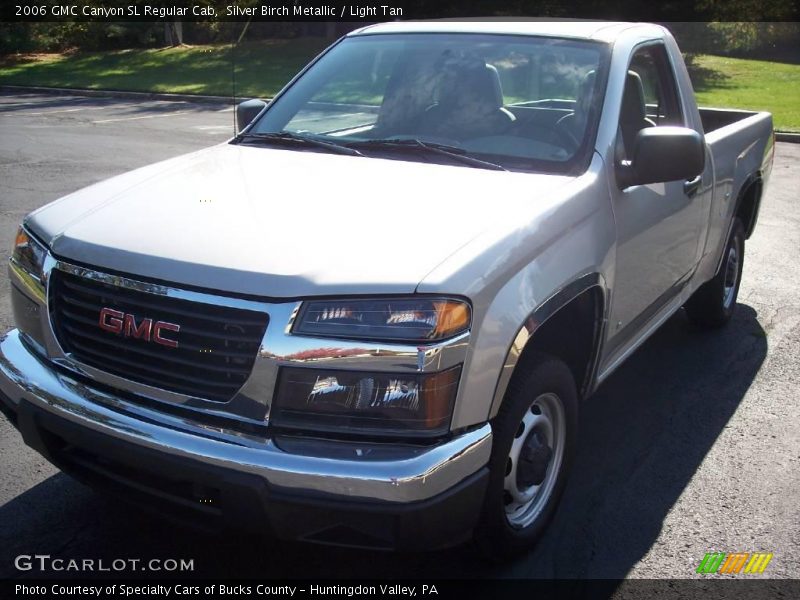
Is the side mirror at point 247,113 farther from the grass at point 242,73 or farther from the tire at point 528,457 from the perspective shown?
the grass at point 242,73

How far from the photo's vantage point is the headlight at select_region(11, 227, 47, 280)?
10.3ft

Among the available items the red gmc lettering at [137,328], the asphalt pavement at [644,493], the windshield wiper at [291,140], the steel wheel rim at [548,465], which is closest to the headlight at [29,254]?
the red gmc lettering at [137,328]

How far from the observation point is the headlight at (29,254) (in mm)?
3137

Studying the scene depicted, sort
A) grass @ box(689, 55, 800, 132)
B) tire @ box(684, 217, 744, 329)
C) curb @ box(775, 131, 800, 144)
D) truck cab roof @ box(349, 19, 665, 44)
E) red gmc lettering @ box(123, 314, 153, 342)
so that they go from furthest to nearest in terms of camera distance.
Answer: grass @ box(689, 55, 800, 132) < curb @ box(775, 131, 800, 144) < tire @ box(684, 217, 744, 329) < truck cab roof @ box(349, 19, 665, 44) < red gmc lettering @ box(123, 314, 153, 342)

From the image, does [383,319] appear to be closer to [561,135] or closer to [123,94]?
[561,135]

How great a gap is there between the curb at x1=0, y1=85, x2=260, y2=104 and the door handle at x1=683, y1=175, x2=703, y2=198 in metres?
17.5

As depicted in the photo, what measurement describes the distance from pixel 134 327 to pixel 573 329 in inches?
65.5

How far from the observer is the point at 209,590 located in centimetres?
311

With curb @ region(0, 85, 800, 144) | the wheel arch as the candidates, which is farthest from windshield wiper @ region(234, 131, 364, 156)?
curb @ region(0, 85, 800, 144)

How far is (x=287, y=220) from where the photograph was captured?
3.05 m

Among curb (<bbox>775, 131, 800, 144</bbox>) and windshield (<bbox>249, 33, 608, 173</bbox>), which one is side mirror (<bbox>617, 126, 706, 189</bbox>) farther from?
curb (<bbox>775, 131, 800, 144</bbox>)

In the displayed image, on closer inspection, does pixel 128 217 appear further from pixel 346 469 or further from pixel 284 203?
pixel 346 469

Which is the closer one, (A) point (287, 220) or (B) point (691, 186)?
(A) point (287, 220)

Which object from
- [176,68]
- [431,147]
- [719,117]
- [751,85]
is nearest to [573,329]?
[431,147]
